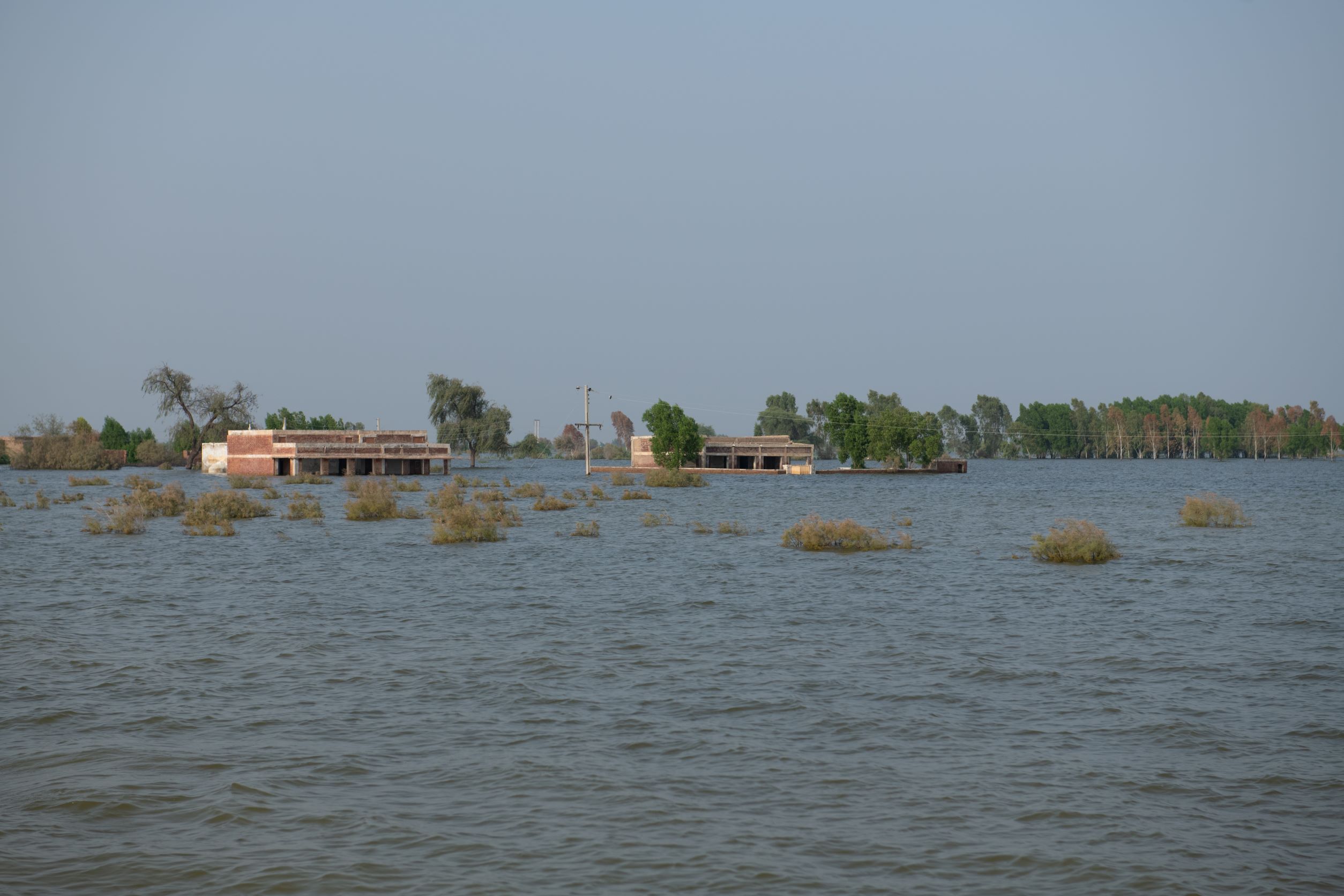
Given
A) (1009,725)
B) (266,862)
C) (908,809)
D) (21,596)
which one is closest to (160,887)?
(266,862)

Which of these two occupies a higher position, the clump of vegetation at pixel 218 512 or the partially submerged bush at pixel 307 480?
the partially submerged bush at pixel 307 480

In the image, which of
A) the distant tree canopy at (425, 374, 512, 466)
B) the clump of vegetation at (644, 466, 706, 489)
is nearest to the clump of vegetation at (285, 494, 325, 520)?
the clump of vegetation at (644, 466, 706, 489)

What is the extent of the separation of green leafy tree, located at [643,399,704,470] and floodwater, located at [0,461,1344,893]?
98.0 meters

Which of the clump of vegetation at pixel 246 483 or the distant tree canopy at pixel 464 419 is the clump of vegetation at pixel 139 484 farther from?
the distant tree canopy at pixel 464 419

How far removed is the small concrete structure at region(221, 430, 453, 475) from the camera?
124312 mm

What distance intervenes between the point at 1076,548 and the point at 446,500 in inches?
1254

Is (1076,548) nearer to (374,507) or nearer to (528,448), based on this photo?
(374,507)

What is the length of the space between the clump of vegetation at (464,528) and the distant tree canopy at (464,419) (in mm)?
115376

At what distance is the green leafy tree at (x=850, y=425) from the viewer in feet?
520

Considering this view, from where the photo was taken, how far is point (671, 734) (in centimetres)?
1248

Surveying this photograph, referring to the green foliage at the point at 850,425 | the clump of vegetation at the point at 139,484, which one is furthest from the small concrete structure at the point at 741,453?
the clump of vegetation at the point at 139,484

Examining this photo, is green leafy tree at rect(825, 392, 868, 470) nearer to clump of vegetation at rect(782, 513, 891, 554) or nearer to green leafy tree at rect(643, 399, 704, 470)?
green leafy tree at rect(643, 399, 704, 470)

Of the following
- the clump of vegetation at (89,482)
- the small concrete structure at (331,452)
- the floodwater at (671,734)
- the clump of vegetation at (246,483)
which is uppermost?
the small concrete structure at (331,452)

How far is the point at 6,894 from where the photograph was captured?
26.5 ft
